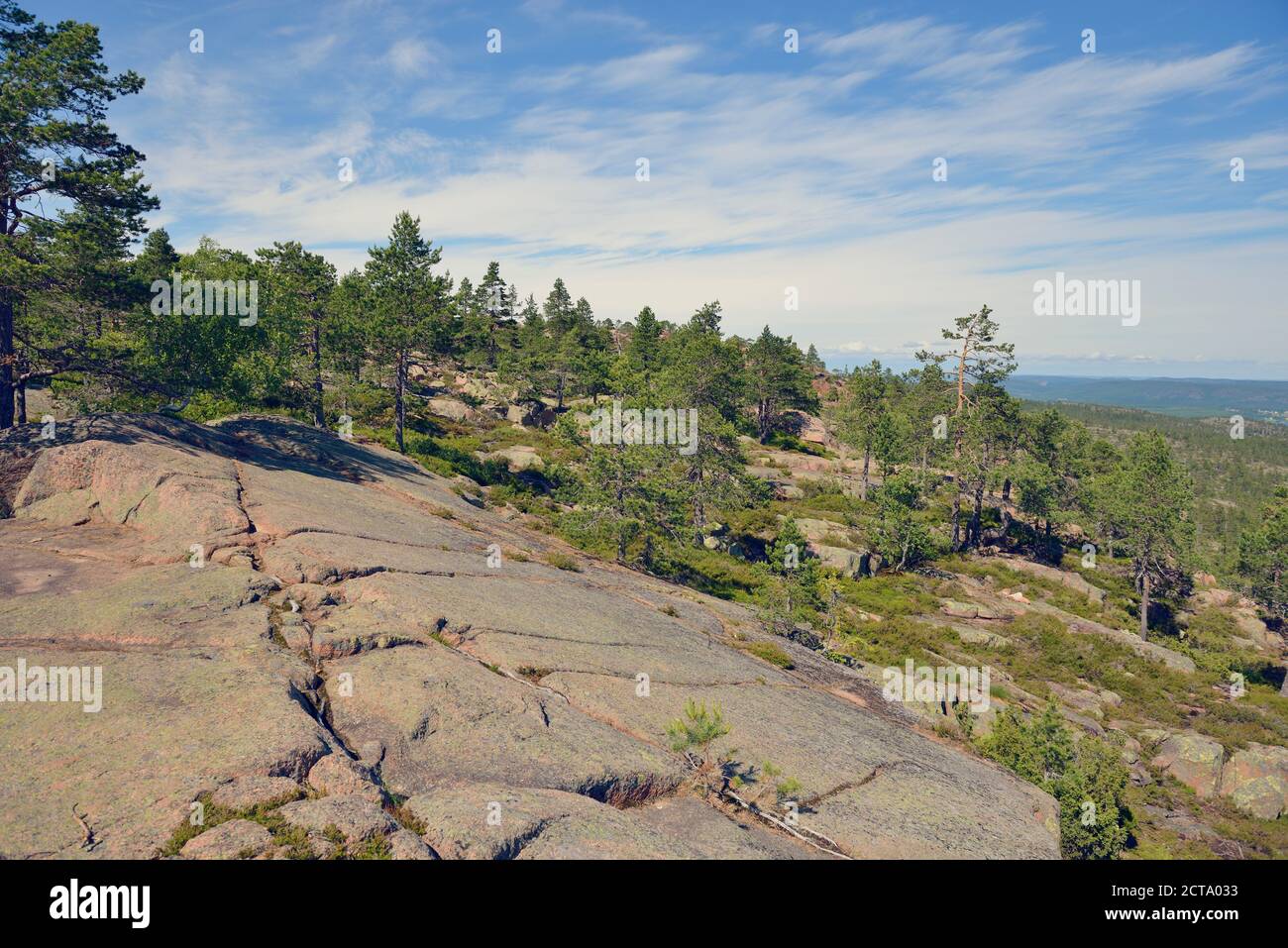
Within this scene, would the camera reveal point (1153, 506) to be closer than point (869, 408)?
Yes

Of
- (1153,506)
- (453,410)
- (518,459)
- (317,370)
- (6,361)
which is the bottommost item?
(1153,506)

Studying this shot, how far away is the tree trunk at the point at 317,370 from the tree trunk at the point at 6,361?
17.4 meters

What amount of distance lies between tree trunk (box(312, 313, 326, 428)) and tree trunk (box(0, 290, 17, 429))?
684 inches

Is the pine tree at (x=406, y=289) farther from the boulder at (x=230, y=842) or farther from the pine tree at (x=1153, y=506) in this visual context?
the pine tree at (x=1153, y=506)

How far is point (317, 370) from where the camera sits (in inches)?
1457

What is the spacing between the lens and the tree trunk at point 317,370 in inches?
1433

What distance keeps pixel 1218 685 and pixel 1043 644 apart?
939cm

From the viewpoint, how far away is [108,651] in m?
8.98

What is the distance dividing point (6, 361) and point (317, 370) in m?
19.1

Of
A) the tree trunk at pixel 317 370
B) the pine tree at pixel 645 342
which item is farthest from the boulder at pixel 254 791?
the pine tree at pixel 645 342

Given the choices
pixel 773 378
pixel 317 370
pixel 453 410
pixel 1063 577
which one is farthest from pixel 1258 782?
pixel 453 410

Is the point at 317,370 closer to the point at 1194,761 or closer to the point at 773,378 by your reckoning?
the point at 1194,761

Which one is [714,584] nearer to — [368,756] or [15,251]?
[368,756]

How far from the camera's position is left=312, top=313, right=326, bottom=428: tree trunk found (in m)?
36.4
